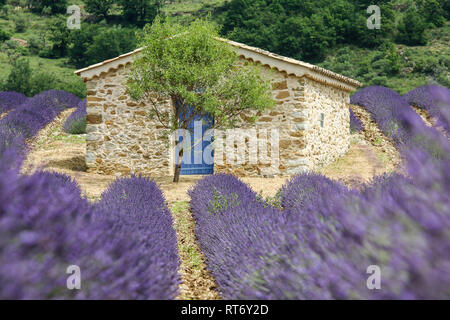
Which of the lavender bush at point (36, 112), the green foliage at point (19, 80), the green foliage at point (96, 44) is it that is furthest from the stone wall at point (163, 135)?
the green foliage at point (96, 44)

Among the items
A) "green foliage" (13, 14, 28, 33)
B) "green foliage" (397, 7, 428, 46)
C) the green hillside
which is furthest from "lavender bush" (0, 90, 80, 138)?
"green foliage" (13, 14, 28, 33)

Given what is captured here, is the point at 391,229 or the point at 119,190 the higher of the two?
the point at 119,190

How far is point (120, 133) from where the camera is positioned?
10242mm

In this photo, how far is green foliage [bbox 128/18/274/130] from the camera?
8344 mm

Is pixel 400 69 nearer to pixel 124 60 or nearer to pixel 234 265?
pixel 124 60

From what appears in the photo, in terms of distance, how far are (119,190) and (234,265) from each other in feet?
9.09

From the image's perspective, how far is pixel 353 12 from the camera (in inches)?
1284

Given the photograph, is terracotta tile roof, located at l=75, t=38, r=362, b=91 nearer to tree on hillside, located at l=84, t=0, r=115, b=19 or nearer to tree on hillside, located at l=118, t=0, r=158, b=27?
tree on hillside, located at l=118, t=0, r=158, b=27

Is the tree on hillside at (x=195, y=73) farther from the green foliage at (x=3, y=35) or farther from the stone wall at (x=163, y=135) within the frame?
the green foliage at (x=3, y=35)

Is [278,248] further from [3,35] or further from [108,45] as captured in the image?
[3,35]
